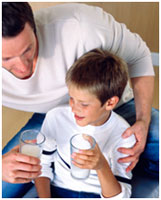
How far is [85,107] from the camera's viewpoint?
3.50 ft

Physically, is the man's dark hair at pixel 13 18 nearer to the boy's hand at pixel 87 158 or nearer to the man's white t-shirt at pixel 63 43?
the man's white t-shirt at pixel 63 43

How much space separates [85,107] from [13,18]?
437 mm

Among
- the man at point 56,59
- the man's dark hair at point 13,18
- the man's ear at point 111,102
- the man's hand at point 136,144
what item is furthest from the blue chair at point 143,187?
the man's dark hair at point 13,18

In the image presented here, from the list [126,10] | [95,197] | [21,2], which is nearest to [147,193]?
[95,197]

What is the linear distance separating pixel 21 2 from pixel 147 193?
99cm

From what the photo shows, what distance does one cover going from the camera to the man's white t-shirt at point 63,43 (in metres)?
1.17

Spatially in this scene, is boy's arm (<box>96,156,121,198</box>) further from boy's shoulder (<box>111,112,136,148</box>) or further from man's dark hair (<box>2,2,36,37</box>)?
man's dark hair (<box>2,2,36,37</box>)

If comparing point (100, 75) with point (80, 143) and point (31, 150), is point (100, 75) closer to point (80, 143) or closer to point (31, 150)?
point (80, 143)

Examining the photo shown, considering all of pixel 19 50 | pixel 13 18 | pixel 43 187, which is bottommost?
pixel 43 187

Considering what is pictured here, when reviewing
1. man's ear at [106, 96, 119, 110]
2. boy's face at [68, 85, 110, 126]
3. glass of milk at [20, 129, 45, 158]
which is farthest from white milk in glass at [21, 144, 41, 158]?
man's ear at [106, 96, 119, 110]

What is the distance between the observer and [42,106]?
1395 mm

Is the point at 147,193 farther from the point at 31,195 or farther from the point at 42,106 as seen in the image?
the point at 42,106

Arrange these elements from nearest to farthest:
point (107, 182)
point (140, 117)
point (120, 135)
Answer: point (107, 182), point (120, 135), point (140, 117)

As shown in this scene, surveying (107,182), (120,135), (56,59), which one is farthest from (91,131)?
(56,59)
